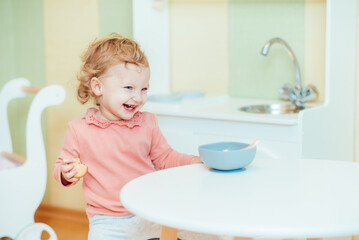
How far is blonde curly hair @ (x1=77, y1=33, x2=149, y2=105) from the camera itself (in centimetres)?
155

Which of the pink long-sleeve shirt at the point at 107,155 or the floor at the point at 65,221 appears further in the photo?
the floor at the point at 65,221

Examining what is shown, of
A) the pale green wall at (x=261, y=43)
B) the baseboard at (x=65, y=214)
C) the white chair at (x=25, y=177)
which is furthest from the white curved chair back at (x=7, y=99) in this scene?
the pale green wall at (x=261, y=43)

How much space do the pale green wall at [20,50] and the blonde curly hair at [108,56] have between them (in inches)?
29.0

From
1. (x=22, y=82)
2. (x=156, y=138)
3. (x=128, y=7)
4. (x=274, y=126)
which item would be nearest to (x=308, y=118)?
(x=274, y=126)

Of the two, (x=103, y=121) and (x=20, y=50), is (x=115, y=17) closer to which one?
(x=20, y=50)

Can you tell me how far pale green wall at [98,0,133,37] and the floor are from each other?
0.89 metres

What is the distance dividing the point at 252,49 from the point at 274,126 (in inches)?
25.2

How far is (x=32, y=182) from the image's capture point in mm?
2209

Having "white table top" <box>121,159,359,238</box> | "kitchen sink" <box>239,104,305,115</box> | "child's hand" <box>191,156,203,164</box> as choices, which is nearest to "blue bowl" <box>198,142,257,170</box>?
"white table top" <box>121,159,359,238</box>

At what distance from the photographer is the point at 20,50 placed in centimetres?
239

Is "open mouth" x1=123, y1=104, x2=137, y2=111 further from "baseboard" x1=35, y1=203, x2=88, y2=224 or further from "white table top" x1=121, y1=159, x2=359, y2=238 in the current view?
"baseboard" x1=35, y1=203, x2=88, y2=224

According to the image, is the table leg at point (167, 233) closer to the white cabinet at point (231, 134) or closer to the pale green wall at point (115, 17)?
the white cabinet at point (231, 134)

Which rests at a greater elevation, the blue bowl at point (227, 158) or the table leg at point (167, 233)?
the blue bowl at point (227, 158)

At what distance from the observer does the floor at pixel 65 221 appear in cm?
258
